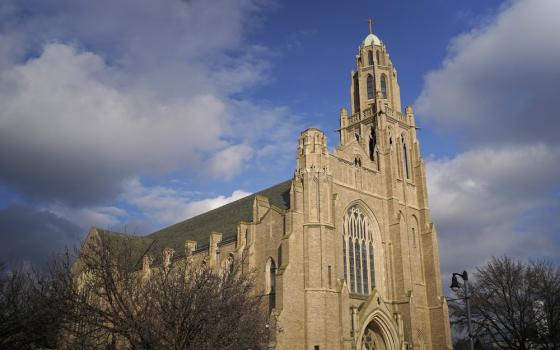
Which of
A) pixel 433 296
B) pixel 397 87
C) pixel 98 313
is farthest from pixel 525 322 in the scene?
pixel 98 313

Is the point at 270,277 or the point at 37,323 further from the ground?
the point at 270,277

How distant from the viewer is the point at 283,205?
41.1m

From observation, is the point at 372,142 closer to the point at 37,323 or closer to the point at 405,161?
the point at 405,161

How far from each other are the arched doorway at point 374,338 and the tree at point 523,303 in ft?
47.2

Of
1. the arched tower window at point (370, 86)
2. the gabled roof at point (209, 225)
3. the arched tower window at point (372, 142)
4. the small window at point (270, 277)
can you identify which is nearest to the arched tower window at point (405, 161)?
the arched tower window at point (372, 142)

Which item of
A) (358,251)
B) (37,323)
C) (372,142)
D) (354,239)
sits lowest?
(37,323)

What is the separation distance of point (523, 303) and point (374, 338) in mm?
15543

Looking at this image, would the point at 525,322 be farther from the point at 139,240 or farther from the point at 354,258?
the point at 139,240

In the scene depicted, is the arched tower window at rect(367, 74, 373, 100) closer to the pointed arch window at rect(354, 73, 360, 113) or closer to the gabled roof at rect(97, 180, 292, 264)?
the pointed arch window at rect(354, 73, 360, 113)

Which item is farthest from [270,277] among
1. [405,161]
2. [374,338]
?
[405,161]

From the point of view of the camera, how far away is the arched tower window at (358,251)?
37.7 meters

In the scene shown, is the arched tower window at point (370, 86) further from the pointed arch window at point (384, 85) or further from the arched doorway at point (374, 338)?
the arched doorway at point (374, 338)

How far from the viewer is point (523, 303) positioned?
146 feet

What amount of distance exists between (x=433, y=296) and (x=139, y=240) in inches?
1347
